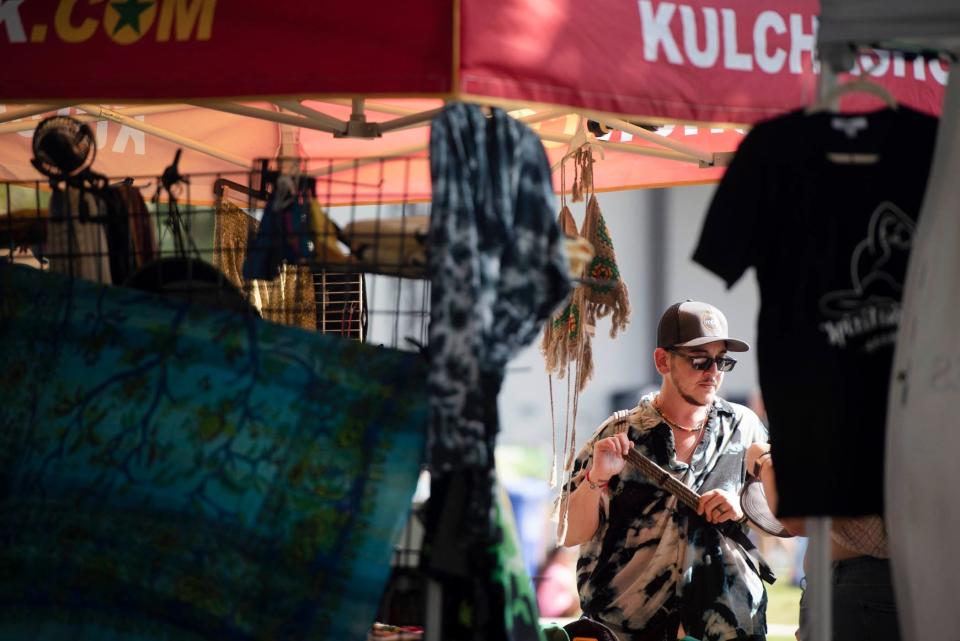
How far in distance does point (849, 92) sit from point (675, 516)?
1.79 m

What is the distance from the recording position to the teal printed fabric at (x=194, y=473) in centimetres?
303

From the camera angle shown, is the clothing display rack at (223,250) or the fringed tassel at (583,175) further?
the fringed tassel at (583,175)

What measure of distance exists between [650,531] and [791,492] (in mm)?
1337

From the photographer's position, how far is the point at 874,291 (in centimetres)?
311

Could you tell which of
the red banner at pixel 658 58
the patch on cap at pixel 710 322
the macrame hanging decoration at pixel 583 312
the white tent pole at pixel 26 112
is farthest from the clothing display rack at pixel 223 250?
the patch on cap at pixel 710 322

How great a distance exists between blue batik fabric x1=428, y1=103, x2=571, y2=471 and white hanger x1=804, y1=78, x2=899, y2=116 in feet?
2.35

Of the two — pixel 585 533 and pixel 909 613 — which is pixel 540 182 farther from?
pixel 585 533

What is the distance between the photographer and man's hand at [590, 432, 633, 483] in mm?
4176

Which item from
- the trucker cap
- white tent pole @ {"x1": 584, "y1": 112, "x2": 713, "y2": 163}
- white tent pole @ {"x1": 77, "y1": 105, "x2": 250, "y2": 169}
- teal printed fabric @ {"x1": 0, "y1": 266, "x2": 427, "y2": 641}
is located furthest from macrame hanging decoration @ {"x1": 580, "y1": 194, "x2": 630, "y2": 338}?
white tent pole @ {"x1": 77, "y1": 105, "x2": 250, "y2": 169}

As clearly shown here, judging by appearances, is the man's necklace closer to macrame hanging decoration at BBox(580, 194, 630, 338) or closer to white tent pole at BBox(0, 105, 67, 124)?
macrame hanging decoration at BBox(580, 194, 630, 338)

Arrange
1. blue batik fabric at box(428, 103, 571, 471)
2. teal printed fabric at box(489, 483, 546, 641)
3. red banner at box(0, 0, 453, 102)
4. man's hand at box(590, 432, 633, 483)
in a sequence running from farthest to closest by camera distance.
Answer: man's hand at box(590, 432, 633, 483) < teal printed fabric at box(489, 483, 546, 641) < red banner at box(0, 0, 453, 102) < blue batik fabric at box(428, 103, 571, 471)

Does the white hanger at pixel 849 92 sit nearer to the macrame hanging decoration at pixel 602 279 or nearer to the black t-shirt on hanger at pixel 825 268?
the black t-shirt on hanger at pixel 825 268

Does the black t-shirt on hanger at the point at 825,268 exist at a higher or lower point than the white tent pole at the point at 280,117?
lower

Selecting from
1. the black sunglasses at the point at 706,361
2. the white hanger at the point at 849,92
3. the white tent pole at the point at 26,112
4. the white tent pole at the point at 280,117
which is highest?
the white tent pole at the point at 26,112
